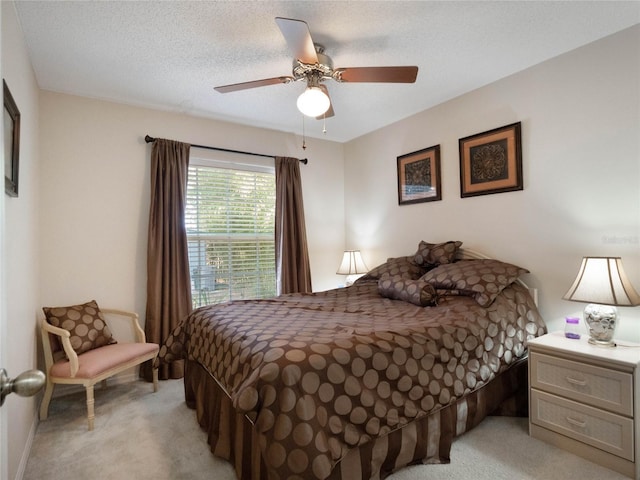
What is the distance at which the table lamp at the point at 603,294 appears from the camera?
77.9 inches

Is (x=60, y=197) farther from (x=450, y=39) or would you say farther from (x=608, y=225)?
(x=608, y=225)

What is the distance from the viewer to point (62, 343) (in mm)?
2510

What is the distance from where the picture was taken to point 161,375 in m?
3.22

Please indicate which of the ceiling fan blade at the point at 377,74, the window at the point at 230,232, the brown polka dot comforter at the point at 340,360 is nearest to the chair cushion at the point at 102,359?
the brown polka dot comforter at the point at 340,360

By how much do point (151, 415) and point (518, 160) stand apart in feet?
11.5

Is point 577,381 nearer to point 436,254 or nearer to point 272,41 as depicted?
point 436,254

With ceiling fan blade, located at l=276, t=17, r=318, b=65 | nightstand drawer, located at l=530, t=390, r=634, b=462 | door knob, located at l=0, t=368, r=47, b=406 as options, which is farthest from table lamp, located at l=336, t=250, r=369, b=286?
door knob, located at l=0, t=368, r=47, b=406

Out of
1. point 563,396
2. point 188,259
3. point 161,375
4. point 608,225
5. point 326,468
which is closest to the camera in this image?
point 326,468

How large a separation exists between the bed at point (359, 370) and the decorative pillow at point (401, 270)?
278 mm

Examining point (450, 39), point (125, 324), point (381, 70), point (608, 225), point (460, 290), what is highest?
point (450, 39)

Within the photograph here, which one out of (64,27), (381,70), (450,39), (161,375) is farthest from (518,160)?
A: (161,375)

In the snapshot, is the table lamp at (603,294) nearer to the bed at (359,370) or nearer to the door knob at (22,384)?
the bed at (359,370)

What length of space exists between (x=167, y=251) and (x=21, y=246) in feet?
4.08

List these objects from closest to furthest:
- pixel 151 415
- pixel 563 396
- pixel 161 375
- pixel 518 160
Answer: pixel 563 396 → pixel 151 415 → pixel 518 160 → pixel 161 375
